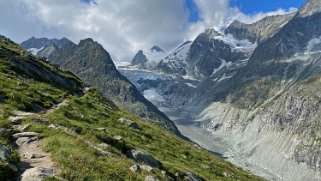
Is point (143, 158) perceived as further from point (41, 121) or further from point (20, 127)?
point (20, 127)

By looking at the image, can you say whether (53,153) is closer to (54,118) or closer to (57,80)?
(54,118)

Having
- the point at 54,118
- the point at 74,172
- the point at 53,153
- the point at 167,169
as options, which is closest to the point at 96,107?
the point at 54,118

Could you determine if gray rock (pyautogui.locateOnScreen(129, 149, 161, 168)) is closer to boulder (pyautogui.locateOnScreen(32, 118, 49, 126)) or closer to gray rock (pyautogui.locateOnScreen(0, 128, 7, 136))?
boulder (pyautogui.locateOnScreen(32, 118, 49, 126))

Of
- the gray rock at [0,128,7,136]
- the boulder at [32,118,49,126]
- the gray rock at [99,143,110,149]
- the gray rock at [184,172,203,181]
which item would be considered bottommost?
the gray rock at [184,172,203,181]

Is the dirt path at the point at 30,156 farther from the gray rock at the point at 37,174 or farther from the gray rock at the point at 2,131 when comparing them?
the gray rock at the point at 2,131

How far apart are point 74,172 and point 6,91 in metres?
21.4

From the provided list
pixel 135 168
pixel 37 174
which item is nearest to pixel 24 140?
pixel 37 174

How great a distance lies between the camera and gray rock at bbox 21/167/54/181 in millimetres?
20734

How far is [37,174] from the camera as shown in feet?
69.4

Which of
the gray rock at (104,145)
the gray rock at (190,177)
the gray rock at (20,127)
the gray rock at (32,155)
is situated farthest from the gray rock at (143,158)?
the gray rock at (32,155)

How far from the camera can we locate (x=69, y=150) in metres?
25.0

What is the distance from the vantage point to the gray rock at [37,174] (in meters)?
20.7

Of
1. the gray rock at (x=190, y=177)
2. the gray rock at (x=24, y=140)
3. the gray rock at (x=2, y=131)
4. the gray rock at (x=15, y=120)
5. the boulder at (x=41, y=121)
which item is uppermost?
the boulder at (x=41, y=121)

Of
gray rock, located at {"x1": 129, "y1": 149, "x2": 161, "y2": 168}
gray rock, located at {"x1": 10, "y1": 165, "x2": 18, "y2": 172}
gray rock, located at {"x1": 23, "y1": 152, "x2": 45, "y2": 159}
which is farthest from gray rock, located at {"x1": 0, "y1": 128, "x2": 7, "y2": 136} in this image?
gray rock, located at {"x1": 129, "y1": 149, "x2": 161, "y2": 168}
